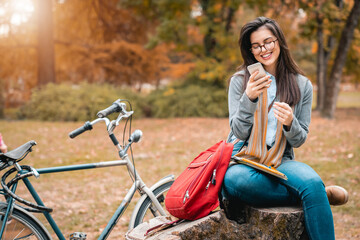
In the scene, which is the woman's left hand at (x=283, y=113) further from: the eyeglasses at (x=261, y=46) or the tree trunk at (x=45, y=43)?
the tree trunk at (x=45, y=43)

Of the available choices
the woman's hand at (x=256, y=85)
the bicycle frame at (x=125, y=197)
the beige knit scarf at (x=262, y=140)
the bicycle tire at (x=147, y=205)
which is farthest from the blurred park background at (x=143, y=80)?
the woman's hand at (x=256, y=85)

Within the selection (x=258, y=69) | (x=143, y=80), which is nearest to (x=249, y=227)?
(x=258, y=69)

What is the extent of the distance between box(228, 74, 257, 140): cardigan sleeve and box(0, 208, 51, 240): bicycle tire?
1.57 m

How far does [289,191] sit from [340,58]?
11920 millimetres

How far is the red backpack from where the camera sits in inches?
96.7

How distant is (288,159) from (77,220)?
10.2ft

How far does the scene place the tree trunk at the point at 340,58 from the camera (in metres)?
12.6

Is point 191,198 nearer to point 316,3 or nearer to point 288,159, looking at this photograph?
point 288,159

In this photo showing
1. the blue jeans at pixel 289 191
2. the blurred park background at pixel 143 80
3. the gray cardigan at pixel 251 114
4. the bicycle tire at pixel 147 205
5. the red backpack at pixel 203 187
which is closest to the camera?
the blue jeans at pixel 289 191

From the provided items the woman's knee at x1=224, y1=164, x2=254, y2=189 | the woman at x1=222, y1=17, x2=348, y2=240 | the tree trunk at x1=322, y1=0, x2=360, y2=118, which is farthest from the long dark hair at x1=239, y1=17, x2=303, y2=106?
the tree trunk at x1=322, y1=0, x2=360, y2=118

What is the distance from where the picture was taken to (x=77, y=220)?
4793 millimetres

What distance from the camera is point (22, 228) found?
267 centimetres

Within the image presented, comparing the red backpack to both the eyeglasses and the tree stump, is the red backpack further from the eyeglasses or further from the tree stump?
the eyeglasses

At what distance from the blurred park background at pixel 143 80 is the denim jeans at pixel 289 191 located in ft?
6.66
